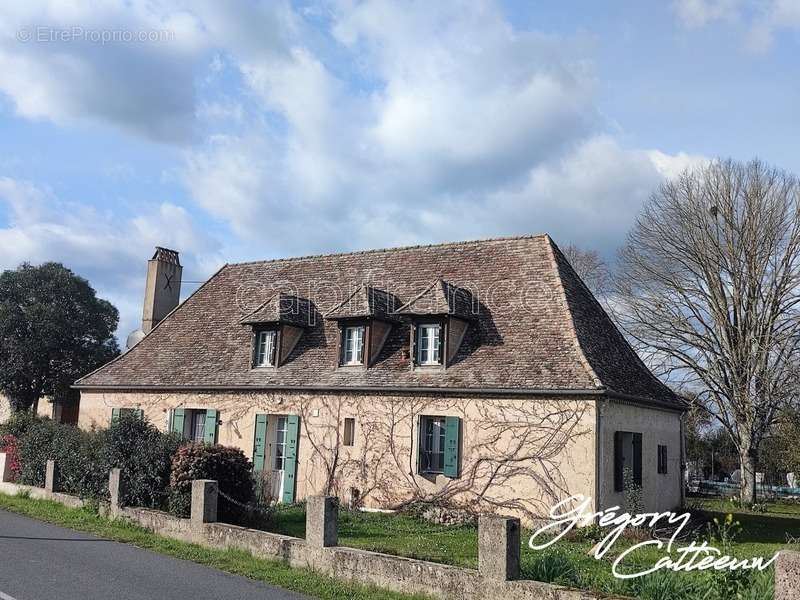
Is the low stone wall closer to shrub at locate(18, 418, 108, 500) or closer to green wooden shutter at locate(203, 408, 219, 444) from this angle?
shrub at locate(18, 418, 108, 500)

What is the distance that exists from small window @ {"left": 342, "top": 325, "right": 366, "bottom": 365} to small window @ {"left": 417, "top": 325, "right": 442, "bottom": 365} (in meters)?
1.68

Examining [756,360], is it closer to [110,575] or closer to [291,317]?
[291,317]

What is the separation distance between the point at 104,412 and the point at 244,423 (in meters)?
5.89

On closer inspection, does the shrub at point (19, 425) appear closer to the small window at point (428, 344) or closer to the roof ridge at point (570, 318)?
the small window at point (428, 344)

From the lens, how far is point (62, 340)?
120 feet

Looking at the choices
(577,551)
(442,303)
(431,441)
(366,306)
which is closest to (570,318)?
(442,303)

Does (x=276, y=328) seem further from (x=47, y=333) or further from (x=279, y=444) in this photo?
(x=47, y=333)

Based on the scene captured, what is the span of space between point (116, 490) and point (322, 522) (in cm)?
660

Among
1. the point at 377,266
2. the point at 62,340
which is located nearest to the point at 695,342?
the point at 377,266

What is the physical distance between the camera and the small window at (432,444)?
17906 millimetres

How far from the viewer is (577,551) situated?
520 inches

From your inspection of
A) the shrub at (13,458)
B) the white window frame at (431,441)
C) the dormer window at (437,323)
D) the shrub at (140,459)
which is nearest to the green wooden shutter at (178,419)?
the shrub at (13,458)

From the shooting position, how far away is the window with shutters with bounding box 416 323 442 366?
1861 centimetres

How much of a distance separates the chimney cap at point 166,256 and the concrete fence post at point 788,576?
25588 mm
